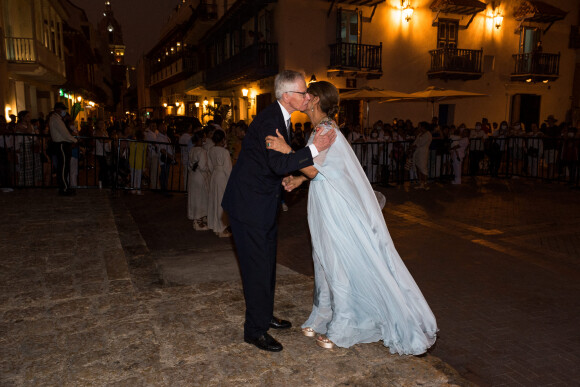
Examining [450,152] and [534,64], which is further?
[534,64]

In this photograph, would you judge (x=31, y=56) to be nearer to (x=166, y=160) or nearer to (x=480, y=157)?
(x=166, y=160)

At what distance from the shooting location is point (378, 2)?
2052 centimetres

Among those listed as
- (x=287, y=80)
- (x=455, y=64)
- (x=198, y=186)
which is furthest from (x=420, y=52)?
(x=287, y=80)

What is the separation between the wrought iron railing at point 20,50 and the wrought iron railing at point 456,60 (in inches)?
725

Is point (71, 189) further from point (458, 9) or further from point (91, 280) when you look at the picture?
point (458, 9)

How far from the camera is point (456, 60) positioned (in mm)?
22266

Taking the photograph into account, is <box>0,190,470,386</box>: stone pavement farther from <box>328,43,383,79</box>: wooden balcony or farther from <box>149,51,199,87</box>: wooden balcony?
<box>149,51,199,87</box>: wooden balcony

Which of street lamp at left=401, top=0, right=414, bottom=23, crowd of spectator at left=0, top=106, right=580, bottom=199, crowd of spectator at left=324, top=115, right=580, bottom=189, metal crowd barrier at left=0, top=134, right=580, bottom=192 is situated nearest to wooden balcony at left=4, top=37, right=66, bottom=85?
crowd of spectator at left=0, top=106, right=580, bottom=199

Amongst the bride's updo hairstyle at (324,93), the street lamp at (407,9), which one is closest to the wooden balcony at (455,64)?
the street lamp at (407,9)

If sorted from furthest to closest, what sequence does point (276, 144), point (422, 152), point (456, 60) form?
point (456, 60)
point (422, 152)
point (276, 144)

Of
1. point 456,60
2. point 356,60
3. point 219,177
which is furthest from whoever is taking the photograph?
point 456,60

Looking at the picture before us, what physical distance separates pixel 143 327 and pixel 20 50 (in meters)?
21.4

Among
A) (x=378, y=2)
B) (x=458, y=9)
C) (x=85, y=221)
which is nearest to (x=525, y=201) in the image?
(x=85, y=221)

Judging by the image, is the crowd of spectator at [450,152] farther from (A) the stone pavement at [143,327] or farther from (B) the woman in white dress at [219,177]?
(A) the stone pavement at [143,327]
